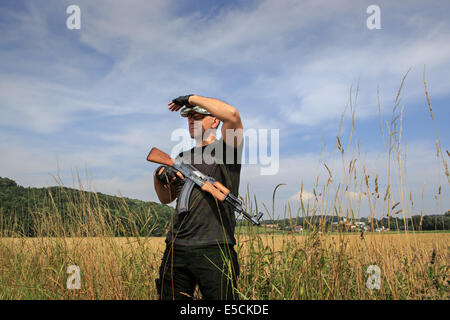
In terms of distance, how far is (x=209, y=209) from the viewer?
233cm

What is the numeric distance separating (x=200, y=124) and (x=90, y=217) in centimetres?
218

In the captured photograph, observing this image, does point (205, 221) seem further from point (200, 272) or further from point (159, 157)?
point (159, 157)

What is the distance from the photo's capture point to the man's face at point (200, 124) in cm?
256

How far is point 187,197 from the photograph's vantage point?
2361 millimetres

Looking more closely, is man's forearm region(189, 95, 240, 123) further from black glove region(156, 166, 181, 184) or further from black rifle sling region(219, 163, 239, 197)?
black glove region(156, 166, 181, 184)

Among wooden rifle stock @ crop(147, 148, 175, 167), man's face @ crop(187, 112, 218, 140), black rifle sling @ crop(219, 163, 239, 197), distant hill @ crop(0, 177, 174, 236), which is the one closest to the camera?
black rifle sling @ crop(219, 163, 239, 197)

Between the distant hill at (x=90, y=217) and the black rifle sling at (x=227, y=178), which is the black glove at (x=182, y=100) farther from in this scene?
the distant hill at (x=90, y=217)

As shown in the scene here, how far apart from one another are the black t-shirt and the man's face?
12cm

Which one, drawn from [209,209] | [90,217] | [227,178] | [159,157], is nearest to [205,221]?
[209,209]

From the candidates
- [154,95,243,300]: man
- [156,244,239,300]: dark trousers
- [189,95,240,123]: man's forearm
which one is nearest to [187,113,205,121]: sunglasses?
[154,95,243,300]: man

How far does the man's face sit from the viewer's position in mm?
2556

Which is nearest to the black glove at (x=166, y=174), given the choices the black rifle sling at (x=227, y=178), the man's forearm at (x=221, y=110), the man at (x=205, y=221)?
the man at (x=205, y=221)
